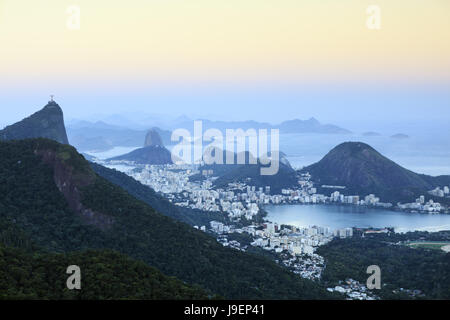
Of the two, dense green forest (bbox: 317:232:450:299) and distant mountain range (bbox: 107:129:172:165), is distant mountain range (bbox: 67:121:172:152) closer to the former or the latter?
distant mountain range (bbox: 107:129:172:165)

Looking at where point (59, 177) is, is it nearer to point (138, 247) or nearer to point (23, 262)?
point (138, 247)

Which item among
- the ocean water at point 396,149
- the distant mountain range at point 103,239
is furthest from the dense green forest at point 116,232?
the ocean water at point 396,149

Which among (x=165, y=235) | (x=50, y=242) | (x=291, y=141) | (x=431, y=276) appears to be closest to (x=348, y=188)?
(x=431, y=276)

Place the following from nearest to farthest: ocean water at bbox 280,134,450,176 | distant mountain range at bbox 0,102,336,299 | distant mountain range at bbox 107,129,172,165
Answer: distant mountain range at bbox 0,102,336,299 < ocean water at bbox 280,134,450,176 < distant mountain range at bbox 107,129,172,165

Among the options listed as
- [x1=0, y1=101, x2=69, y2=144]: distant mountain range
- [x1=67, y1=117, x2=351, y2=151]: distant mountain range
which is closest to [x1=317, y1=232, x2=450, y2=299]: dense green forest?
[x1=0, y1=101, x2=69, y2=144]: distant mountain range

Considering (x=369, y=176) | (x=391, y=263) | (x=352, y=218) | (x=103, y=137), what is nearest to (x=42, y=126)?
(x=352, y=218)

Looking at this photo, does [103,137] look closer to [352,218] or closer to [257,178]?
[257,178]
